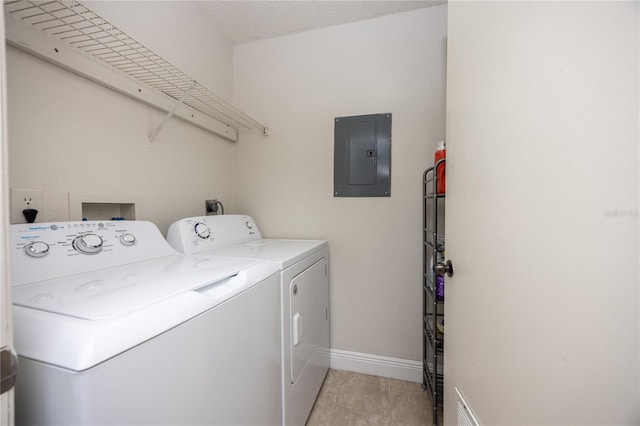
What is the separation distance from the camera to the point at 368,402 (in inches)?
59.4

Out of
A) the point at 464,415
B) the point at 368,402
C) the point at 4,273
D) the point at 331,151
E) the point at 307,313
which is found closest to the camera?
the point at 4,273

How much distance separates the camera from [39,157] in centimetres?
92

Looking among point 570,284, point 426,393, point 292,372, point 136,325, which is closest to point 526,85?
point 570,284

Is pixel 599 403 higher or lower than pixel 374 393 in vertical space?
higher

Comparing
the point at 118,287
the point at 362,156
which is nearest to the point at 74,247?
the point at 118,287

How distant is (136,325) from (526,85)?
3.13ft

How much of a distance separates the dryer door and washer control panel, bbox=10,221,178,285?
2.22 feet

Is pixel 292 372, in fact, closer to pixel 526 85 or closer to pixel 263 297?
pixel 263 297

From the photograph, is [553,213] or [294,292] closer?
[553,213]

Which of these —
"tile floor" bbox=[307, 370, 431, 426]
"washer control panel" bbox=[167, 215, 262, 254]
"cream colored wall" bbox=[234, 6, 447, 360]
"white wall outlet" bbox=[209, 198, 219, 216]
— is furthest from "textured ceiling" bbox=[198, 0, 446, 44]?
"tile floor" bbox=[307, 370, 431, 426]

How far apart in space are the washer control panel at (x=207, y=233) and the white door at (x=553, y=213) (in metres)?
1.25

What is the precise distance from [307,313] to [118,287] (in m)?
0.91

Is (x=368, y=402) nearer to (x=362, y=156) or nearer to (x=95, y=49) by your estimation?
(x=362, y=156)

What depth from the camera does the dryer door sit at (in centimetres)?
117
